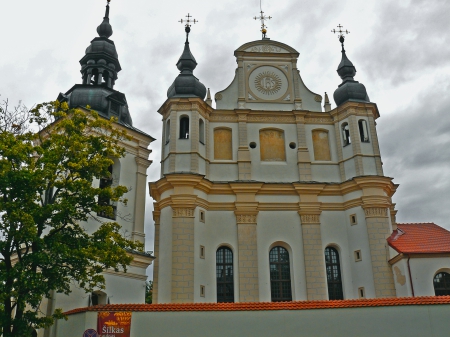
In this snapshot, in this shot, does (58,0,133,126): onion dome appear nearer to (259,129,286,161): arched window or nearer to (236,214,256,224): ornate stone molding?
(259,129,286,161): arched window

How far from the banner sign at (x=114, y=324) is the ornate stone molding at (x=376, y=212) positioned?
12.7m

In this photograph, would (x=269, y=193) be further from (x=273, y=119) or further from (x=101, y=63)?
(x=101, y=63)

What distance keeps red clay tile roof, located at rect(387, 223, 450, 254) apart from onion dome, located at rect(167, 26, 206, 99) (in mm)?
11448

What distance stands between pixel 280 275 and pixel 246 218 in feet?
9.59

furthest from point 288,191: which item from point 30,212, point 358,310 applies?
point 30,212

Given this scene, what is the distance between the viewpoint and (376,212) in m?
21.5

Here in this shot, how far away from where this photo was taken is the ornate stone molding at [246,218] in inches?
849

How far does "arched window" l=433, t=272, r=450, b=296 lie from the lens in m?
19.2

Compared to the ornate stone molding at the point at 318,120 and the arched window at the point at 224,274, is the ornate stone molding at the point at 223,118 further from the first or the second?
the arched window at the point at 224,274

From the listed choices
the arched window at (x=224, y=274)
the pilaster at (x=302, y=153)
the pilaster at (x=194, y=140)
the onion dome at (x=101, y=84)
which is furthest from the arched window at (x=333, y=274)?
the onion dome at (x=101, y=84)

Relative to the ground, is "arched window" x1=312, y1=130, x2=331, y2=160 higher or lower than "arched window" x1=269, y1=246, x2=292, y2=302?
higher

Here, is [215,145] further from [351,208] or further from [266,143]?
[351,208]

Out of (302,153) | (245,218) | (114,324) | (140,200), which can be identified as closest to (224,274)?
(245,218)

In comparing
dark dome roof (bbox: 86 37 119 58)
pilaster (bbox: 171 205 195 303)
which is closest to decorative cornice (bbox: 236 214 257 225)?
pilaster (bbox: 171 205 195 303)
